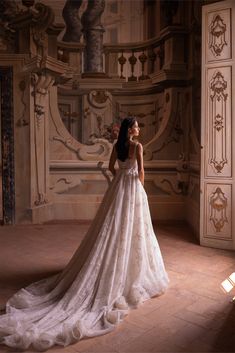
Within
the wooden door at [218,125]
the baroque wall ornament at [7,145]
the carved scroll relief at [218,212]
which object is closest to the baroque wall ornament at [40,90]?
the baroque wall ornament at [7,145]

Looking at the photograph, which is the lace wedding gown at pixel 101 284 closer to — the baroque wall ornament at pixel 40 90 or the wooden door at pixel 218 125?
the wooden door at pixel 218 125

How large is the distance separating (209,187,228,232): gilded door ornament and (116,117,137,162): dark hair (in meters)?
2.11

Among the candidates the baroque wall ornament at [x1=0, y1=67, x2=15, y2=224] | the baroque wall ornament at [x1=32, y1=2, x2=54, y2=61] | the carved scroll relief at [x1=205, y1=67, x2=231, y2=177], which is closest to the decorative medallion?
the carved scroll relief at [x1=205, y1=67, x2=231, y2=177]

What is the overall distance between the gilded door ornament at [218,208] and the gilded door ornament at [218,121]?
338mm

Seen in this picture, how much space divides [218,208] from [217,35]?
2.37m

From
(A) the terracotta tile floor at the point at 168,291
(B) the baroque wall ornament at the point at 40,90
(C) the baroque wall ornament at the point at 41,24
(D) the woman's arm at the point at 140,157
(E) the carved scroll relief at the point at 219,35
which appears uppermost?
(C) the baroque wall ornament at the point at 41,24

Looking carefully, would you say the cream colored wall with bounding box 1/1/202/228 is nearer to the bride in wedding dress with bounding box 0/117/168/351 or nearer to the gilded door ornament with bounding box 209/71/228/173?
the gilded door ornament with bounding box 209/71/228/173

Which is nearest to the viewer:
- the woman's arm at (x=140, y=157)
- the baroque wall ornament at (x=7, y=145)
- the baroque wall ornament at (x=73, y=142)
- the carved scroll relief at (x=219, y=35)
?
the woman's arm at (x=140, y=157)

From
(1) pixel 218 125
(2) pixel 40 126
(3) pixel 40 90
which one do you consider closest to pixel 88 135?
(2) pixel 40 126

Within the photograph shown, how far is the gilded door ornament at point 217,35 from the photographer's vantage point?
471 centimetres

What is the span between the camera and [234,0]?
15.1 feet

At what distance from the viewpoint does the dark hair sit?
3.24 m

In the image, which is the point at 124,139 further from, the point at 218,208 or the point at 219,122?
the point at 218,208

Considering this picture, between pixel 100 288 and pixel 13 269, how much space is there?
4.86 ft
